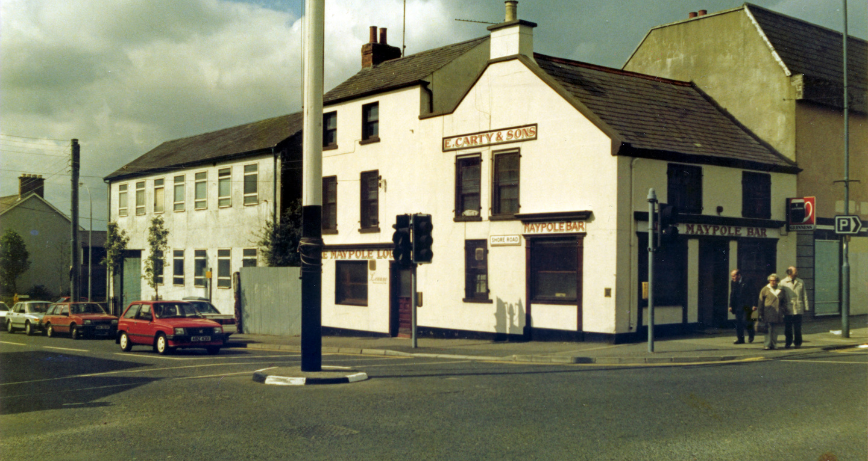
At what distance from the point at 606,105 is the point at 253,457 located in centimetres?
1718

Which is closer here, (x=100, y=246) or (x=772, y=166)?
(x=772, y=166)

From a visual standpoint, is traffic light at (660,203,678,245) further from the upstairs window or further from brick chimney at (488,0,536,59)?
the upstairs window

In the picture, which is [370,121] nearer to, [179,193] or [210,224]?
[210,224]

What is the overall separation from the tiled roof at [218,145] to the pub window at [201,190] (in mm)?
801

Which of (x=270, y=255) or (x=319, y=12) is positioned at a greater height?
(x=319, y=12)

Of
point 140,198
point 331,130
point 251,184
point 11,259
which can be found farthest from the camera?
point 11,259

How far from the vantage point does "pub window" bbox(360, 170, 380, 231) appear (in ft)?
91.1

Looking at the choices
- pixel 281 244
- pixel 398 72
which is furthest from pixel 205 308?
pixel 398 72

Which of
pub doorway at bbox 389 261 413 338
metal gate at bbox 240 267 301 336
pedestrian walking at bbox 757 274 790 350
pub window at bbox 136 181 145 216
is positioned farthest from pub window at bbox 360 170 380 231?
pub window at bbox 136 181 145 216

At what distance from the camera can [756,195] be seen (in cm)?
2402

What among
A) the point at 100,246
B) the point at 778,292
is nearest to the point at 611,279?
the point at 778,292

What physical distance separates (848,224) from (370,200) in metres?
15.2

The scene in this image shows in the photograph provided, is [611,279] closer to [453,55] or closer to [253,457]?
[453,55]

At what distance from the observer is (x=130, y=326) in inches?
874
